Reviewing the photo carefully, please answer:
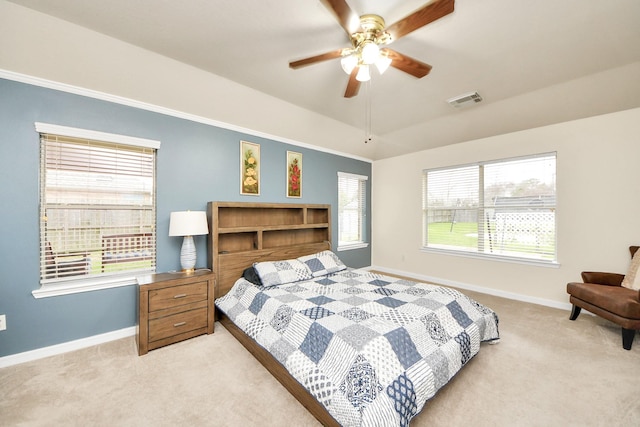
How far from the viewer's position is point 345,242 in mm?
5230

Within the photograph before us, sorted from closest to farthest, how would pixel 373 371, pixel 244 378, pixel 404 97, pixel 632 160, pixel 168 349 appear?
pixel 373 371, pixel 244 378, pixel 168 349, pixel 632 160, pixel 404 97

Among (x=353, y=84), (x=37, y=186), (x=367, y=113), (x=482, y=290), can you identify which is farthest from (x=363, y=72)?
(x=482, y=290)

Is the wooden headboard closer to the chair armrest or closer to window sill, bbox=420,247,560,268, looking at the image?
window sill, bbox=420,247,560,268

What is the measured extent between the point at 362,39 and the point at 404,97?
1597 millimetres

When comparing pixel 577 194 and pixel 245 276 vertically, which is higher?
pixel 577 194

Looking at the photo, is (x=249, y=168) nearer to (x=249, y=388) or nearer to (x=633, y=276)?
(x=249, y=388)

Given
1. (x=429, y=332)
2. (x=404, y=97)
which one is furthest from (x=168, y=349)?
(x=404, y=97)

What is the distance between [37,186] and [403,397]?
3469 millimetres

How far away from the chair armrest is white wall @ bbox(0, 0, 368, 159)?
417cm

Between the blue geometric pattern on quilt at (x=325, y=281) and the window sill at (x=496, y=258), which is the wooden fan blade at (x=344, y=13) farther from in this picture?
the window sill at (x=496, y=258)

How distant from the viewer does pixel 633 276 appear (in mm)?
2758

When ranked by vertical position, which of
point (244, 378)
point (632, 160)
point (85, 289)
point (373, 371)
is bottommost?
point (244, 378)

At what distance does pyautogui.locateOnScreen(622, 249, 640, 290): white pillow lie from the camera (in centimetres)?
270

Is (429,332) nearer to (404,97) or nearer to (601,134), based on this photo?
(404,97)
